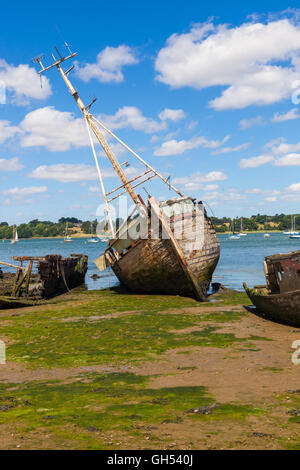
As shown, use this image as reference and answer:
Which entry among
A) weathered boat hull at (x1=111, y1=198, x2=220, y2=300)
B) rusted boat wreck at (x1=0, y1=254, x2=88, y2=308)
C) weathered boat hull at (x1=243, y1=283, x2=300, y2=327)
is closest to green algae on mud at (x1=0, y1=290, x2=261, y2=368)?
weathered boat hull at (x1=243, y1=283, x2=300, y2=327)

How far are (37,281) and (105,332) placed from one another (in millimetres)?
14677

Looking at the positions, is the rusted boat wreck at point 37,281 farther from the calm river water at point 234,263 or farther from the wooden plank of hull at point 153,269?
the calm river water at point 234,263

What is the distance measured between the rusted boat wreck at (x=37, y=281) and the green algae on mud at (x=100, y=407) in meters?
13.0

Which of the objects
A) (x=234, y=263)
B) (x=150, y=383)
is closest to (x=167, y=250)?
(x=150, y=383)

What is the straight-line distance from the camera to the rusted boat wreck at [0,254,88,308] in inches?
835

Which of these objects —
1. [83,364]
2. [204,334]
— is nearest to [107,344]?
[83,364]

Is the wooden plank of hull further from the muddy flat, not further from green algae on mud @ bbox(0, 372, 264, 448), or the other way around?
green algae on mud @ bbox(0, 372, 264, 448)

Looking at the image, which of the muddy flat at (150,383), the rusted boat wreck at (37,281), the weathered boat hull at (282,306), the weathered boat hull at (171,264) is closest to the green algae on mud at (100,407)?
the muddy flat at (150,383)

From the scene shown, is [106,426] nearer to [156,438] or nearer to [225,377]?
[156,438]

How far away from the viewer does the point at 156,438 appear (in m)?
5.59

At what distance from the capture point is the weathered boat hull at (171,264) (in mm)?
20594

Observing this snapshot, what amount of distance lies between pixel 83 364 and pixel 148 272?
38.9ft

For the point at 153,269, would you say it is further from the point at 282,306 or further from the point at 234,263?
the point at 234,263

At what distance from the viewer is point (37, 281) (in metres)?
27.0
